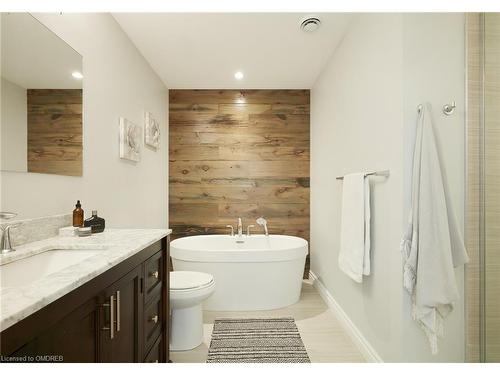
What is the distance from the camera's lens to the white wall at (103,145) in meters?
1.38

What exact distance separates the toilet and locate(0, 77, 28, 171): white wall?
1.17 meters

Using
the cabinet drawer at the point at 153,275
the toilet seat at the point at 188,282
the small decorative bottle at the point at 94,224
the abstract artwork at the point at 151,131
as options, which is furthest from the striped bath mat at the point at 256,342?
the abstract artwork at the point at 151,131

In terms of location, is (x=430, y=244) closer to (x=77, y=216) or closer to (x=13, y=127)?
(x=77, y=216)

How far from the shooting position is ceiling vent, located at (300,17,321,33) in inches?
84.8

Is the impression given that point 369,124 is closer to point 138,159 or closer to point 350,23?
point 350,23

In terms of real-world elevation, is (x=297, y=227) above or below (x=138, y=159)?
below

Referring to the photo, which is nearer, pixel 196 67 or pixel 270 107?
pixel 196 67

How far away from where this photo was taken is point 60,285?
27.5 inches

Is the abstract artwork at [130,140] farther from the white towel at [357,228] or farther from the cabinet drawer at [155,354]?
the white towel at [357,228]

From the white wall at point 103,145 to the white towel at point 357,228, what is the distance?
5.77 ft
